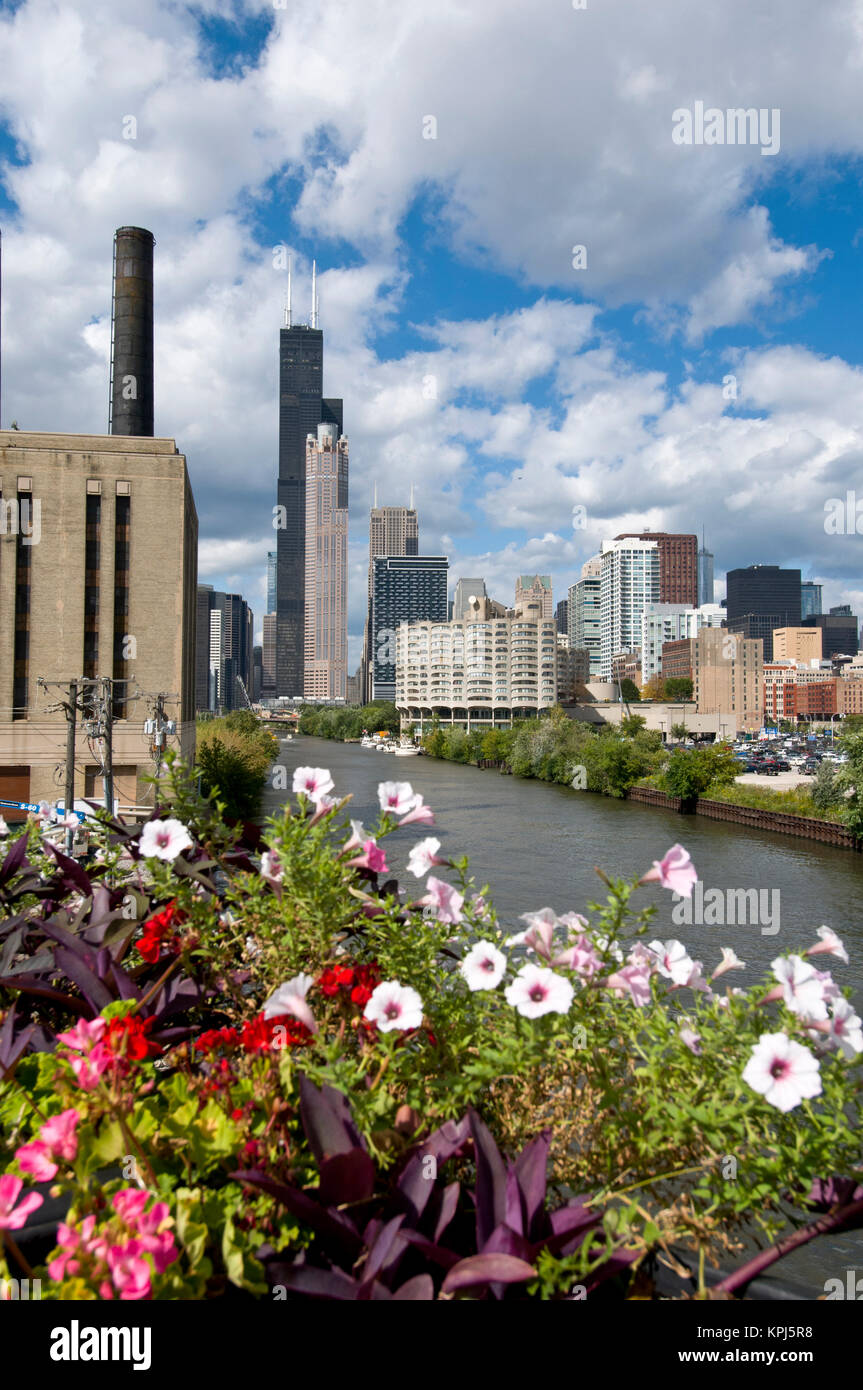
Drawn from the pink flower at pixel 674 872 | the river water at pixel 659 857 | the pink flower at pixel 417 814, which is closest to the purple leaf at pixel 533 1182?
the river water at pixel 659 857

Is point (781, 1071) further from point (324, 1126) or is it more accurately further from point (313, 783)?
point (313, 783)

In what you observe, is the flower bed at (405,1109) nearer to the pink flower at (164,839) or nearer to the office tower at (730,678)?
the pink flower at (164,839)

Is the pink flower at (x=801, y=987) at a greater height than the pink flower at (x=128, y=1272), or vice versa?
the pink flower at (x=801, y=987)

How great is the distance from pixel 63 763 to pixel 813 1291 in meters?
35.6

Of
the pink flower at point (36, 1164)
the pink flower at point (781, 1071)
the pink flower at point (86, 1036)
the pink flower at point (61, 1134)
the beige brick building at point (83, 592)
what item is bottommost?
the pink flower at point (36, 1164)

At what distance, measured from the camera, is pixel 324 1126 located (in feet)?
5.12

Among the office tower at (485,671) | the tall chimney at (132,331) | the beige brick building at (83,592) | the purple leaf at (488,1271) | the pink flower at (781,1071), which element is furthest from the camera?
the office tower at (485,671)

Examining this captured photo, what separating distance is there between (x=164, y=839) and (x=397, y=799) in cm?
70

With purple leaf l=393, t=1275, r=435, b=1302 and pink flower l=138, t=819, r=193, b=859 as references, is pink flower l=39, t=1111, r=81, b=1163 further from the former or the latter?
pink flower l=138, t=819, r=193, b=859

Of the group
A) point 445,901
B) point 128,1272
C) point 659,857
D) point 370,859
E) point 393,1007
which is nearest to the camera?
point 128,1272

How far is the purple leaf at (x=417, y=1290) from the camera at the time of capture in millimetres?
1398

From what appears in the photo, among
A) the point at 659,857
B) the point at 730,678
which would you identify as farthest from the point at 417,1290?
the point at 730,678

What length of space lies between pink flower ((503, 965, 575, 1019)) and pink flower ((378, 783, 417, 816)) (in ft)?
2.72

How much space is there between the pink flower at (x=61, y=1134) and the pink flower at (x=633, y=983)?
1.17 metres
